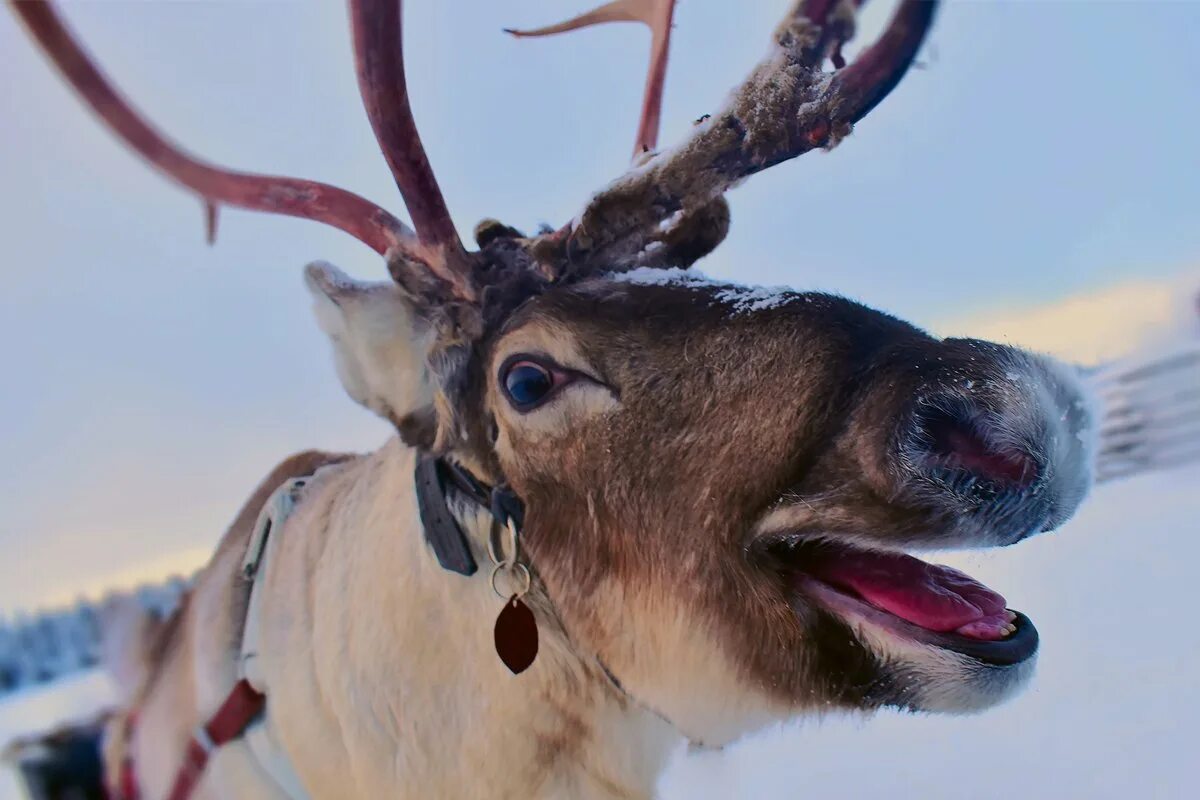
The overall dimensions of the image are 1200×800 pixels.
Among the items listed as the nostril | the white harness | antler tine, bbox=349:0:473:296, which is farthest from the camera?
the white harness

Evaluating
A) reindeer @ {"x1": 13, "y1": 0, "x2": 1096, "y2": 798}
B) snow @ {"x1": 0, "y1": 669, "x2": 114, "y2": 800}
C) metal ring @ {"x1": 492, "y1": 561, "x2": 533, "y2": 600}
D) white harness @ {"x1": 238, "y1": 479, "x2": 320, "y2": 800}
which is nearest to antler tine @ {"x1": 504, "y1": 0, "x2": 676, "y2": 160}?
reindeer @ {"x1": 13, "y1": 0, "x2": 1096, "y2": 798}

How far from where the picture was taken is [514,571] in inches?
67.7

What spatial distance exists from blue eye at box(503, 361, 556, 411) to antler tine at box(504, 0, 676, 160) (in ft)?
4.17

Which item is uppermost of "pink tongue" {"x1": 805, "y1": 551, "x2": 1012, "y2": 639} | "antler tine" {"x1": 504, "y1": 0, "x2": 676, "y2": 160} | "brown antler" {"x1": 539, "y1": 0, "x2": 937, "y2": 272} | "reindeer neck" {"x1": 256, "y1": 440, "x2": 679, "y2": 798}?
"antler tine" {"x1": 504, "y1": 0, "x2": 676, "y2": 160}

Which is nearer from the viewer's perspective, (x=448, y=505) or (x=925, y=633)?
(x=925, y=633)

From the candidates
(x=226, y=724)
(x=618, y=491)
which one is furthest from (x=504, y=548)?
(x=226, y=724)

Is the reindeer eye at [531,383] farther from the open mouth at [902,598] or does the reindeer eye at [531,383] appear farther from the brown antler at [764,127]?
the open mouth at [902,598]

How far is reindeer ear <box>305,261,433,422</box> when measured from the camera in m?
1.83

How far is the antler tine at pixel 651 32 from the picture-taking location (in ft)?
8.48

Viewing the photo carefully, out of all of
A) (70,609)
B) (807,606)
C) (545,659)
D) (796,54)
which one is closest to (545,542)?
(545,659)

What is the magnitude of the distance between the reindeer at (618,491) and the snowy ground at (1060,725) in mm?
1003

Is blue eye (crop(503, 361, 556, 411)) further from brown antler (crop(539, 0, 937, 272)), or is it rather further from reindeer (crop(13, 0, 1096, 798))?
brown antler (crop(539, 0, 937, 272))

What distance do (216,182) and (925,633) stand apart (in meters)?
1.97

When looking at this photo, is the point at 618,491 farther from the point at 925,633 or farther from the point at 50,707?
the point at 50,707
